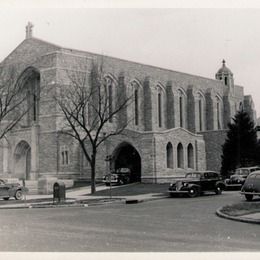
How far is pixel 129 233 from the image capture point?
43.2 ft

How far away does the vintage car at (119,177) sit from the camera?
1649 inches

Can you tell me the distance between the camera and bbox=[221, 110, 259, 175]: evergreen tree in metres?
45.4

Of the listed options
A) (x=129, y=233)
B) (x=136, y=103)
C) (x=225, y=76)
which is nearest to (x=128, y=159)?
(x=136, y=103)

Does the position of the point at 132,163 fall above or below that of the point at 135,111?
below

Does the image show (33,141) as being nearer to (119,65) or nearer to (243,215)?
(119,65)

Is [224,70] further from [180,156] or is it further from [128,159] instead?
[128,159]

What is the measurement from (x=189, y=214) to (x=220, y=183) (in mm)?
12803

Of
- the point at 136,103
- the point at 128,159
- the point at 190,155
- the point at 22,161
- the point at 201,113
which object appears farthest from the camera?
the point at 201,113

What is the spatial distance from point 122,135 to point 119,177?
488cm

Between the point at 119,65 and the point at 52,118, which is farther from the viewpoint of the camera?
the point at 119,65

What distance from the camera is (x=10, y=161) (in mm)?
50969

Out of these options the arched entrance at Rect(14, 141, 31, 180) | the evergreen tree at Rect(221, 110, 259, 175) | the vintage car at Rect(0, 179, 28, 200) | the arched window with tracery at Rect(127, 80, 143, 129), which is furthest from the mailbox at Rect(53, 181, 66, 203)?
the arched window with tracery at Rect(127, 80, 143, 129)

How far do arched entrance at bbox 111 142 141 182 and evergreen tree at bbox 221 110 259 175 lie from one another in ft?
27.0
